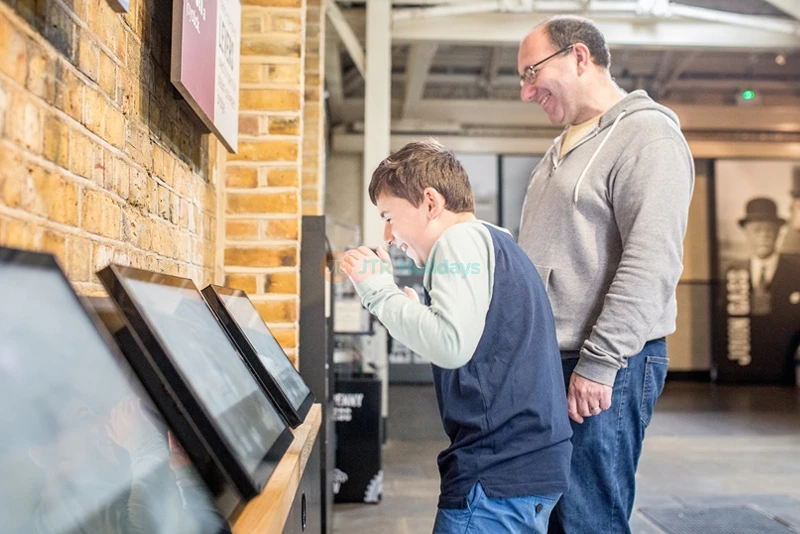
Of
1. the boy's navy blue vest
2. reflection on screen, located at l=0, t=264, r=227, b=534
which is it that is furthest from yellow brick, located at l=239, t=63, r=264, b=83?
reflection on screen, located at l=0, t=264, r=227, b=534

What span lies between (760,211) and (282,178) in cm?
868

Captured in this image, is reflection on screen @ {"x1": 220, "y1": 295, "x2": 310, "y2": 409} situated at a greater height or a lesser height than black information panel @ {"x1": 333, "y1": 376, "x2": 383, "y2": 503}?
greater

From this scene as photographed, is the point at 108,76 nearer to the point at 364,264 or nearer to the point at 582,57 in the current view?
the point at 364,264

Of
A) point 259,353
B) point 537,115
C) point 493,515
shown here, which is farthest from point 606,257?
point 537,115

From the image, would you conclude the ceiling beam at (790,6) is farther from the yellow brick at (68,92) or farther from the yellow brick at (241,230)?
the yellow brick at (68,92)

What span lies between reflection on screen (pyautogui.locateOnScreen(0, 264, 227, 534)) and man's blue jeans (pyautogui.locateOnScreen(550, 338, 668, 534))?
0.99 m

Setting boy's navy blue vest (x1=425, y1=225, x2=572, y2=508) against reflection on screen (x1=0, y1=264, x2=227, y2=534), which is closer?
reflection on screen (x1=0, y1=264, x2=227, y2=534)

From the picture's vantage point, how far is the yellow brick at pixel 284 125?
2.19 m

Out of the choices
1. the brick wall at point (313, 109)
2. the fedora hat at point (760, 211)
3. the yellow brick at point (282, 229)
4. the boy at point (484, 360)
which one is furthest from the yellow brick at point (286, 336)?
the fedora hat at point (760, 211)

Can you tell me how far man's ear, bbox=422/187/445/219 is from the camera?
1315mm

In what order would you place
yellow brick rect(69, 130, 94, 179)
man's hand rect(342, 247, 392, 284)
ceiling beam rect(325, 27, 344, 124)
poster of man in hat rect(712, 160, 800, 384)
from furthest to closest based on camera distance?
poster of man in hat rect(712, 160, 800, 384) → ceiling beam rect(325, 27, 344, 124) → man's hand rect(342, 247, 392, 284) → yellow brick rect(69, 130, 94, 179)

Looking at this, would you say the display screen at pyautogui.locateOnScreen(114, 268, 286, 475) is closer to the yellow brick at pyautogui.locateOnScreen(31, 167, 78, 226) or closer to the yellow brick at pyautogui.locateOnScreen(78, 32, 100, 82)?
the yellow brick at pyautogui.locateOnScreen(31, 167, 78, 226)

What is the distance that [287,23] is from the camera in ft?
7.18

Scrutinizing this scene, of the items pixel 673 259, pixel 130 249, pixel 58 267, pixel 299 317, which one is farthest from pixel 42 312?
pixel 299 317
